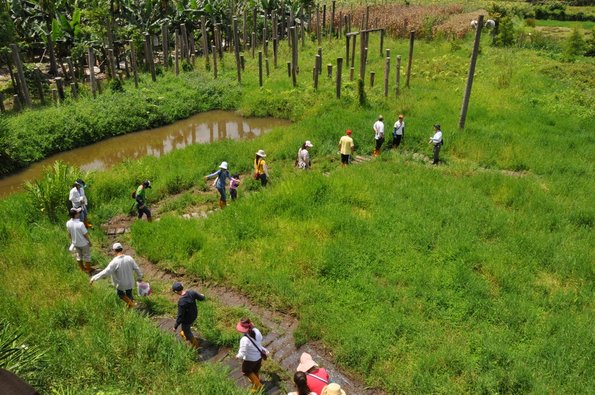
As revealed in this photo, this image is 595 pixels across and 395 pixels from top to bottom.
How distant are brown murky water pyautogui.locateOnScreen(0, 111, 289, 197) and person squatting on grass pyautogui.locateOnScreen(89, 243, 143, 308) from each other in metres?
8.74

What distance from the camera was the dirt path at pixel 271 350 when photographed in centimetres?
723

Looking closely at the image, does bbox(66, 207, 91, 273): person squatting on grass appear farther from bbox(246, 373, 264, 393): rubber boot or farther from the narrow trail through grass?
bbox(246, 373, 264, 393): rubber boot

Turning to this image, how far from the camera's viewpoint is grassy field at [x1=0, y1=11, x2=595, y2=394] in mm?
7148

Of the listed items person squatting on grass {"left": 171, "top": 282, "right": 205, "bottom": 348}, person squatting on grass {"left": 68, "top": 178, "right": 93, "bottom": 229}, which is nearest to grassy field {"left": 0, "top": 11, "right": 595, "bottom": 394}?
person squatting on grass {"left": 171, "top": 282, "right": 205, "bottom": 348}

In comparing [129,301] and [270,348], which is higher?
[129,301]

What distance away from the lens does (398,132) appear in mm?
15195

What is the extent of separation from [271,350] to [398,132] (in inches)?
368

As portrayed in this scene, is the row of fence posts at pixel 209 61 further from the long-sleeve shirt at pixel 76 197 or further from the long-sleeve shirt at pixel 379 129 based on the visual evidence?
the long-sleeve shirt at pixel 76 197

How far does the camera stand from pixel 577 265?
30.4ft

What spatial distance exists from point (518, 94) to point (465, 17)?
652 inches

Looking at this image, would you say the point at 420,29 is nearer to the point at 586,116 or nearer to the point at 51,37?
the point at 586,116

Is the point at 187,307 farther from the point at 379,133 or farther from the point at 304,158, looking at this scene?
the point at 379,133

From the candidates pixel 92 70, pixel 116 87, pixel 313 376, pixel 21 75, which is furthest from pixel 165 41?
pixel 313 376

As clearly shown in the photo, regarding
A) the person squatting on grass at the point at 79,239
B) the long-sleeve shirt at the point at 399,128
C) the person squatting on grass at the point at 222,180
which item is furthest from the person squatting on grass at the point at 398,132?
the person squatting on grass at the point at 79,239
